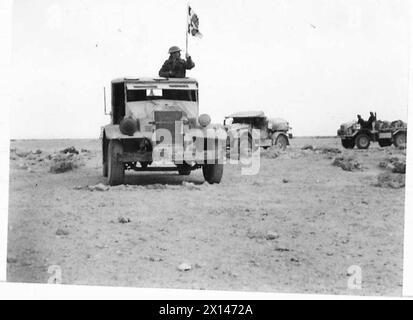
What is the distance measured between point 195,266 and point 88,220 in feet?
5.50

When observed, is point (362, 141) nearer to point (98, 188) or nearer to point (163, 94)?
point (163, 94)

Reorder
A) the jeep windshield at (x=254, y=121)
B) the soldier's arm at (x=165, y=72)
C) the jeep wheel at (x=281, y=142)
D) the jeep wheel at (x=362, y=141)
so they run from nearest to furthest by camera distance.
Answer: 1. the soldier's arm at (x=165, y=72)
2. the jeep wheel at (x=362, y=141)
3. the jeep windshield at (x=254, y=121)
4. the jeep wheel at (x=281, y=142)

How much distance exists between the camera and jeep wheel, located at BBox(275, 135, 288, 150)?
702 inches

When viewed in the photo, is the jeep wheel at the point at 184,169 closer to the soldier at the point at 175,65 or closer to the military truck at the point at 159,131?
the military truck at the point at 159,131

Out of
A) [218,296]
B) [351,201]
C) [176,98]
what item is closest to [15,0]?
[176,98]

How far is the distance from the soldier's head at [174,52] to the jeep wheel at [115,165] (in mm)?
1536

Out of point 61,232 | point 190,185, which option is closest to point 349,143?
point 190,185

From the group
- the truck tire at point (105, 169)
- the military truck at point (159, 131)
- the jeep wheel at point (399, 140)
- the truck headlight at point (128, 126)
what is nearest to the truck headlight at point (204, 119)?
the military truck at point (159, 131)

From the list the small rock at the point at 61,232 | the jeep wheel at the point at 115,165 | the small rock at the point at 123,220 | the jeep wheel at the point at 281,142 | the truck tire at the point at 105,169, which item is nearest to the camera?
the small rock at the point at 61,232

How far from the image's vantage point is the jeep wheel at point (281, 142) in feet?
58.5

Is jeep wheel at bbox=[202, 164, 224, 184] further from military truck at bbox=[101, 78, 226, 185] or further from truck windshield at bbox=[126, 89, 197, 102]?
truck windshield at bbox=[126, 89, 197, 102]

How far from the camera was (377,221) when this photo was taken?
6527 mm

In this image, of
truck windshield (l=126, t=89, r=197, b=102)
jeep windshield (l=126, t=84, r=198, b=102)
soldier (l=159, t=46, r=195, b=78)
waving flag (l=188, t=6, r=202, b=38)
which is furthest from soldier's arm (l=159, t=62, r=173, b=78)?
waving flag (l=188, t=6, r=202, b=38)
